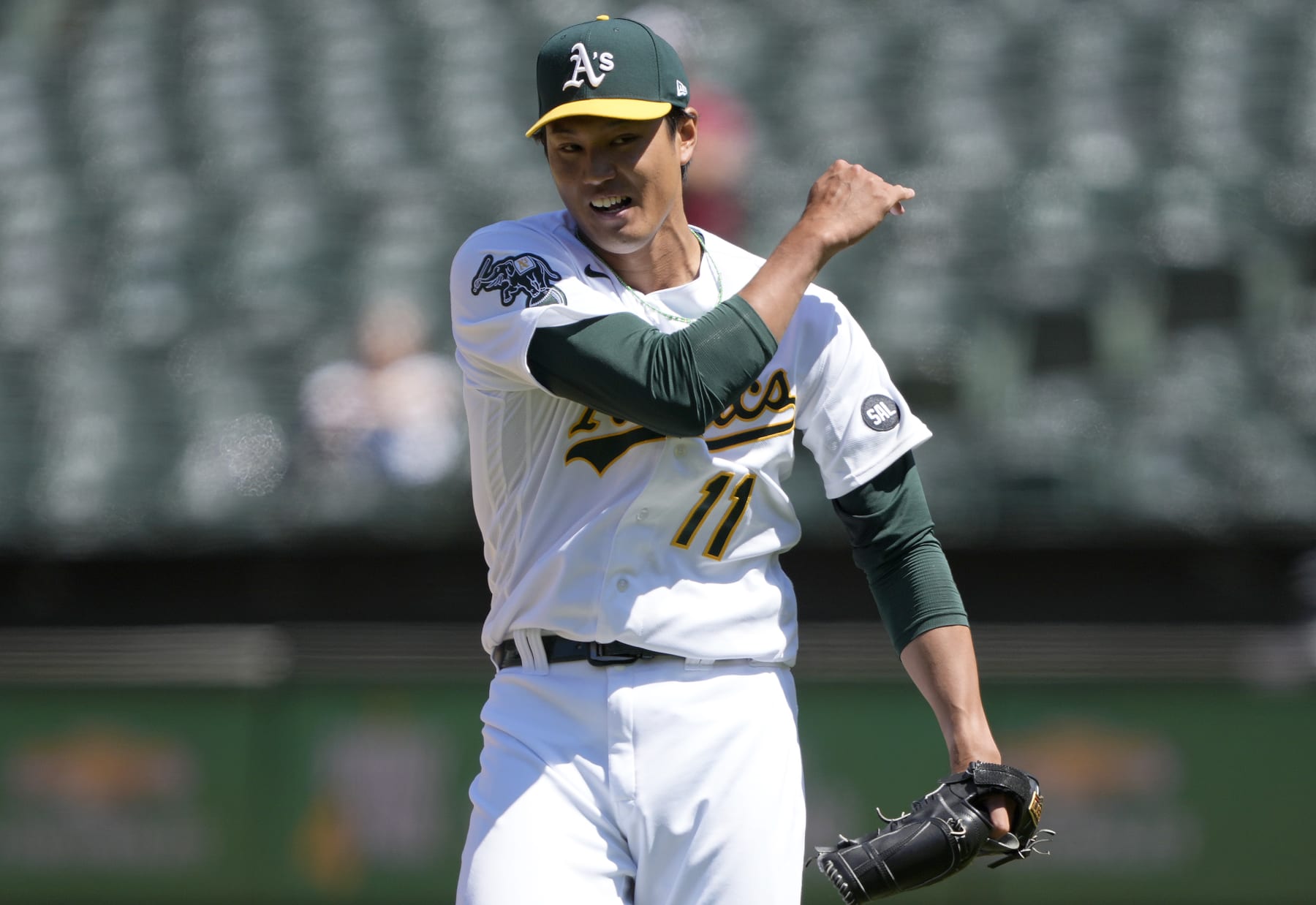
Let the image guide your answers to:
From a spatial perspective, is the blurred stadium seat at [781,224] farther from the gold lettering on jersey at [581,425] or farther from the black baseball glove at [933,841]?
the gold lettering on jersey at [581,425]

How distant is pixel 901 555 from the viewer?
2.26m

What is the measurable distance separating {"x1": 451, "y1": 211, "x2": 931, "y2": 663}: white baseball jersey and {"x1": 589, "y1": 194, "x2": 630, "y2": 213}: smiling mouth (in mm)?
79

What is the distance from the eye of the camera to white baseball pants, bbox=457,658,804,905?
6.51 feet

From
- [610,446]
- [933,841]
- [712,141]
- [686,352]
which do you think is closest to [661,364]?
[686,352]

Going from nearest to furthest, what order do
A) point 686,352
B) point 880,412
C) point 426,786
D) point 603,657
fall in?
point 686,352
point 603,657
point 880,412
point 426,786

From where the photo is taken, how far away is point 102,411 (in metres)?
5.73

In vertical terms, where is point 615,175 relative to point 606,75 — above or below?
below

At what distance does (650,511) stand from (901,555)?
41cm

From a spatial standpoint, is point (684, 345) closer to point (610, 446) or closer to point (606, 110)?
point (610, 446)

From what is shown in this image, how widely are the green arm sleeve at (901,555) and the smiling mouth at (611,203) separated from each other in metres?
0.53

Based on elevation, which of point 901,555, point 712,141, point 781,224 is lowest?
point 901,555

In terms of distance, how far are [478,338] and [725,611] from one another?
0.50 meters

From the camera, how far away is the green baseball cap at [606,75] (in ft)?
6.86

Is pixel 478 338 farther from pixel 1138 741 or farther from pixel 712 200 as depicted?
pixel 712 200
